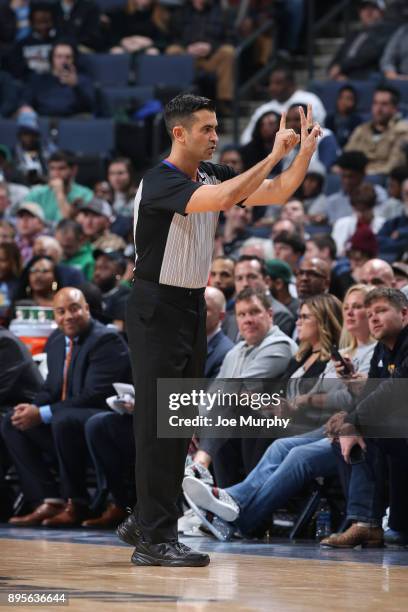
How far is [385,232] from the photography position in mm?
9984

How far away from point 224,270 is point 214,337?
1237 millimetres

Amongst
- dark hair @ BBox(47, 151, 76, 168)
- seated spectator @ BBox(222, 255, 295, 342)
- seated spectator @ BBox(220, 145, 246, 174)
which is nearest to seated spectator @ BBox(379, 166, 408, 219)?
seated spectator @ BBox(220, 145, 246, 174)

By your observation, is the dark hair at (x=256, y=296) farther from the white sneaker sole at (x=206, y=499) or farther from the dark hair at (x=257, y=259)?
the white sneaker sole at (x=206, y=499)

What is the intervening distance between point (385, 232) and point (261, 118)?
2.48 meters

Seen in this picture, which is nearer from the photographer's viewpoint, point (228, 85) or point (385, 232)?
point (385, 232)

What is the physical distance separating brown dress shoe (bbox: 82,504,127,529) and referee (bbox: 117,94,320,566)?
2.37 meters

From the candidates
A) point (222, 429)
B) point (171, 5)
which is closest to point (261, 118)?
point (171, 5)

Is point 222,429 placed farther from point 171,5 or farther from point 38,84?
point 171,5

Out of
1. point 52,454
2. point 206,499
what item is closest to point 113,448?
point 52,454

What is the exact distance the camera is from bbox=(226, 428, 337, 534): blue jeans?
21.6ft

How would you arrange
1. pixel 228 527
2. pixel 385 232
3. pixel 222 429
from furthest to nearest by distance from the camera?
pixel 385 232, pixel 222 429, pixel 228 527

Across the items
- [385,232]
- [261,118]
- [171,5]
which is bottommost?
[385,232]

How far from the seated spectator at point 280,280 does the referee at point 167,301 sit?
3.65m

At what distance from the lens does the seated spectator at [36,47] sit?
47.4 ft
